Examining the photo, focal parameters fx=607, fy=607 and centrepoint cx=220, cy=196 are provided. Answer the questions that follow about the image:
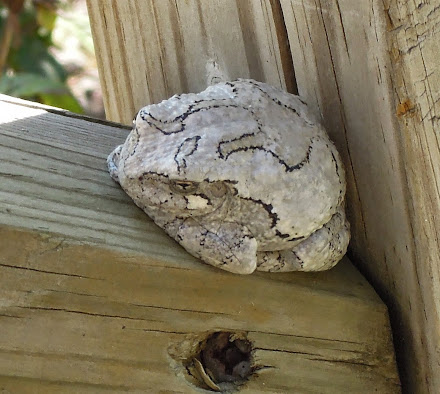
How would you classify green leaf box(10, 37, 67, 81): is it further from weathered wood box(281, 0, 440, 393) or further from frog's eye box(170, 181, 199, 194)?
frog's eye box(170, 181, 199, 194)

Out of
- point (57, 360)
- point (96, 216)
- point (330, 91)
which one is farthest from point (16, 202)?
point (330, 91)

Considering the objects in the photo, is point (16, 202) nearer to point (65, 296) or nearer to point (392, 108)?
point (65, 296)

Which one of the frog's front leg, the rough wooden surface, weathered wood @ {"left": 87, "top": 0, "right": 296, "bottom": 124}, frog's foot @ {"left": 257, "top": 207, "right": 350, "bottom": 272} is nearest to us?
the rough wooden surface

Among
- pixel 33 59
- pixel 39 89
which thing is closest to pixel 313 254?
pixel 39 89

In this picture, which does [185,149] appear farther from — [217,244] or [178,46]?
[178,46]

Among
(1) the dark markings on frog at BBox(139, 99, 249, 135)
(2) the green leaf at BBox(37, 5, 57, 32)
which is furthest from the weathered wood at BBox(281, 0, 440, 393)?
(2) the green leaf at BBox(37, 5, 57, 32)

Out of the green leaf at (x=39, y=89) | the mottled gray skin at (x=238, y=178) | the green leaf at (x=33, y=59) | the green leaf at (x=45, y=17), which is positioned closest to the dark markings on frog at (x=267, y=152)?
the mottled gray skin at (x=238, y=178)
